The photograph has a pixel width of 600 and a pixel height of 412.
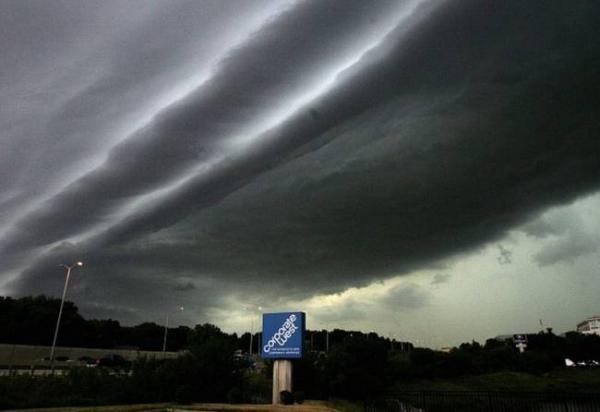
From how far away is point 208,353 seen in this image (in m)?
28.3

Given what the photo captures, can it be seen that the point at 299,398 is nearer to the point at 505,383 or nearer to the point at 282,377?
the point at 282,377

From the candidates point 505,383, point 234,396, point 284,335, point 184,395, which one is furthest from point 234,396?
point 505,383

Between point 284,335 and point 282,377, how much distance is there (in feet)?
7.87

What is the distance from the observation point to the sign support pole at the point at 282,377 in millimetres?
26972

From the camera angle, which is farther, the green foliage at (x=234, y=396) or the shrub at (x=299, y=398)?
the shrub at (x=299, y=398)

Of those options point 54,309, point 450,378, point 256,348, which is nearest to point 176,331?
point 256,348

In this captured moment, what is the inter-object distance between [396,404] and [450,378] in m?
47.8

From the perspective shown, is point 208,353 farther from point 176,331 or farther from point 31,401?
point 176,331

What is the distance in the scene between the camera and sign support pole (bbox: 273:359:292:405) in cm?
2697

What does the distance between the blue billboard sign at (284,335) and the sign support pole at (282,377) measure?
1.55 ft

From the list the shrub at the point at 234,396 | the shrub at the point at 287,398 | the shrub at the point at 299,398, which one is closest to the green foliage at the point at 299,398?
the shrub at the point at 299,398

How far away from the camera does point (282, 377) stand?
2733 cm

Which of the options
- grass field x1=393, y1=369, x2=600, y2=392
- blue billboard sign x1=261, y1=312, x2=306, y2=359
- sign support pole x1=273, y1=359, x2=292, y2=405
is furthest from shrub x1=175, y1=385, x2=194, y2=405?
grass field x1=393, y1=369, x2=600, y2=392

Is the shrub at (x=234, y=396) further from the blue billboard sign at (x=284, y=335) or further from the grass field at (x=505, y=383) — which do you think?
the grass field at (x=505, y=383)
